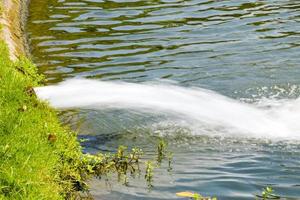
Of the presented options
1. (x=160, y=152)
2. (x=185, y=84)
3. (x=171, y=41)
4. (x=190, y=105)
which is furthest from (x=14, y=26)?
(x=160, y=152)

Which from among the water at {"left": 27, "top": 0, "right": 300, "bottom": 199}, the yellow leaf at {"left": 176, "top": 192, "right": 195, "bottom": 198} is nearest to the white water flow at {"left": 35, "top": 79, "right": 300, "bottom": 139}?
the water at {"left": 27, "top": 0, "right": 300, "bottom": 199}

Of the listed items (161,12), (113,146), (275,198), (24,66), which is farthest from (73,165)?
(161,12)

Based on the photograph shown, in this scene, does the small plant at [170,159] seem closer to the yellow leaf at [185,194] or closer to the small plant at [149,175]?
the small plant at [149,175]

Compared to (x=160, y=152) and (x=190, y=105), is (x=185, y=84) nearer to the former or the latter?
(x=190, y=105)

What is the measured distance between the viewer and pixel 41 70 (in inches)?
444

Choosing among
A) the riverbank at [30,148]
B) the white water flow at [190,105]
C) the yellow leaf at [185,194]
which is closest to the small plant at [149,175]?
the yellow leaf at [185,194]

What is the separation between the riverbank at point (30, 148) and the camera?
18.1 ft

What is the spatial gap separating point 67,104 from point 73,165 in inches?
112

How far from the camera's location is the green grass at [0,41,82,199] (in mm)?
5512

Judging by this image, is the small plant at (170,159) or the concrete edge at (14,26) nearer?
the small plant at (170,159)

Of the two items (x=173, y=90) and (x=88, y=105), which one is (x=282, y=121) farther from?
(x=88, y=105)

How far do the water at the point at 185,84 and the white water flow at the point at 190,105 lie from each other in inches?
0.6

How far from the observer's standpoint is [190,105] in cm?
923

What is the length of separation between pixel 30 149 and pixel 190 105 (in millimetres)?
3562
